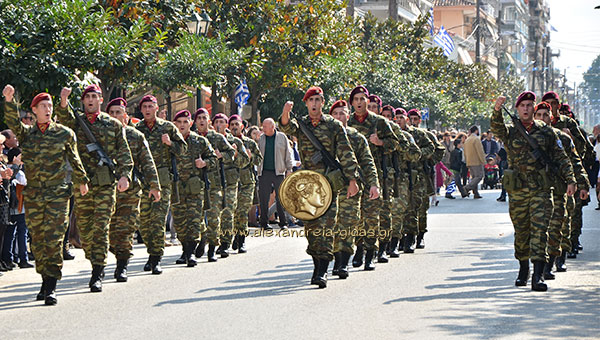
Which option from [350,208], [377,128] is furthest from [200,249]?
[350,208]

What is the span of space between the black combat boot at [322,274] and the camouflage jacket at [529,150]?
2.03 metres

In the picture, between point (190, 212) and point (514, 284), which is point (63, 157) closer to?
point (190, 212)

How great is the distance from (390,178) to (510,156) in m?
2.81

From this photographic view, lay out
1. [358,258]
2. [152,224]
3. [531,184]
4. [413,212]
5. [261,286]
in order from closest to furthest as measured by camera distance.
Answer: [531,184], [261,286], [152,224], [358,258], [413,212]

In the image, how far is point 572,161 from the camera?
11.0 m

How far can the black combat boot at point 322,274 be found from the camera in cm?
1027

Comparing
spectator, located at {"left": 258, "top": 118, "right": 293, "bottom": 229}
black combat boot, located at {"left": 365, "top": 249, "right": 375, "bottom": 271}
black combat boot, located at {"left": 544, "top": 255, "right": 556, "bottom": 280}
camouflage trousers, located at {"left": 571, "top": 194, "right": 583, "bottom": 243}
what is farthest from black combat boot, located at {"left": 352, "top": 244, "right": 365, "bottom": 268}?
spectator, located at {"left": 258, "top": 118, "right": 293, "bottom": 229}

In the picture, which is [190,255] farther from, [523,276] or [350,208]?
[523,276]

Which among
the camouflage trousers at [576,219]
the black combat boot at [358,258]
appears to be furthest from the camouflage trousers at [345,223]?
the camouflage trousers at [576,219]

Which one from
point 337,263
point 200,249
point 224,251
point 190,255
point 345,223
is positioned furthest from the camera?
point 224,251

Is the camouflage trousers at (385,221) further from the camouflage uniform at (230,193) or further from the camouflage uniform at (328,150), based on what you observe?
the camouflage uniform at (328,150)

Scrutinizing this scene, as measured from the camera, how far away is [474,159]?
28141mm

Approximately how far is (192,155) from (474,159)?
16383 mm

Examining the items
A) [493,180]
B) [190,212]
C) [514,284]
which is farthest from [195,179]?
[493,180]
